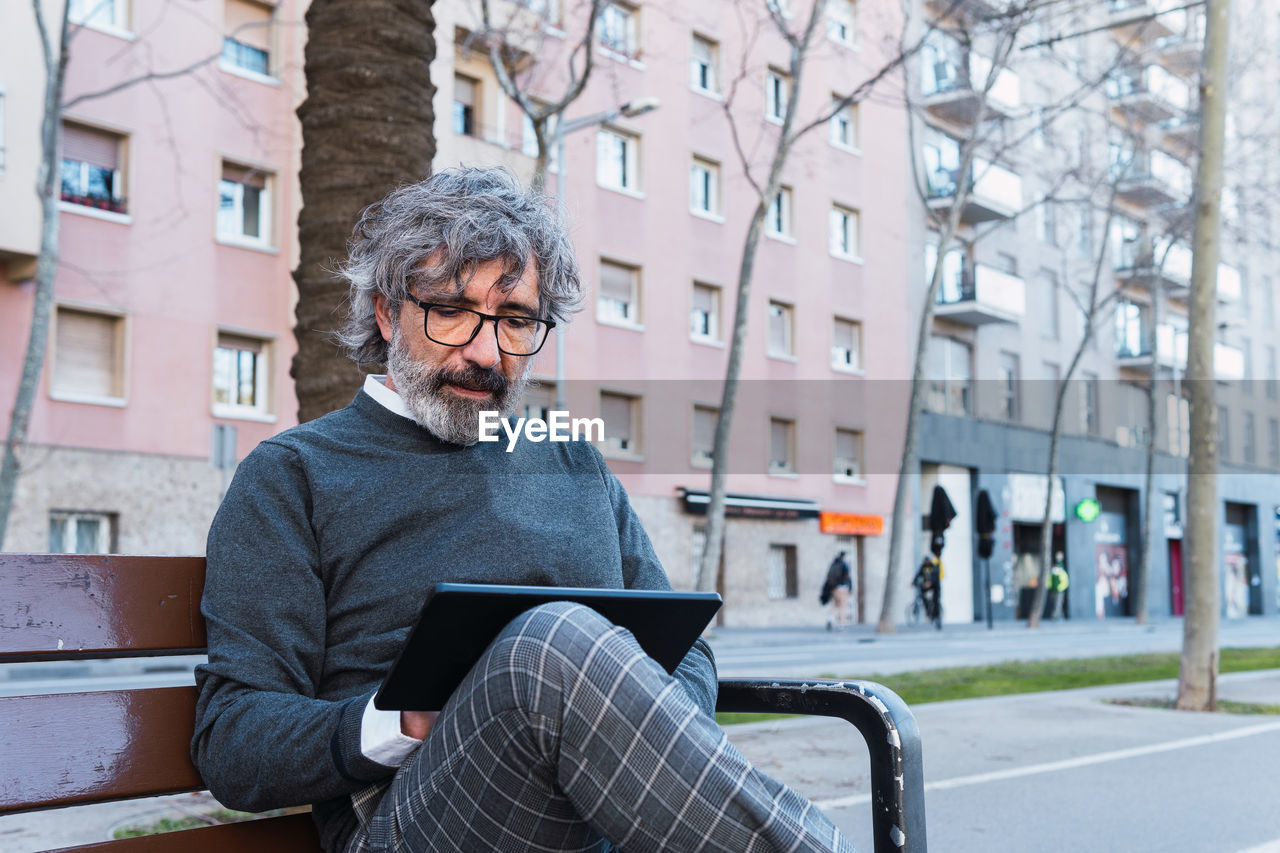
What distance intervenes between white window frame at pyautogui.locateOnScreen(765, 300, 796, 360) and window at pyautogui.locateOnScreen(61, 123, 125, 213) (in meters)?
15.8

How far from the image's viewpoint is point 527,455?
2.76m

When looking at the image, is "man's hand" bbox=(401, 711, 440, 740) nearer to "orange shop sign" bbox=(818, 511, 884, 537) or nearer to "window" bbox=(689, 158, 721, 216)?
"window" bbox=(689, 158, 721, 216)

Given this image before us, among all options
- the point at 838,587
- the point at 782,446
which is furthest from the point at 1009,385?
the point at 838,587

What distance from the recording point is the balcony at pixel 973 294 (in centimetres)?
3672

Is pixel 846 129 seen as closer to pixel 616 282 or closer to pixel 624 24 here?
pixel 624 24

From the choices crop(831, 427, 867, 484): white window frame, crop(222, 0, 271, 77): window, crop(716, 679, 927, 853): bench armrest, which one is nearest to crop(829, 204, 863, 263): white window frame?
crop(831, 427, 867, 484): white window frame

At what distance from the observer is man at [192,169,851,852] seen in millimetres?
1874

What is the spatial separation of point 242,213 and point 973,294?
2091 cm

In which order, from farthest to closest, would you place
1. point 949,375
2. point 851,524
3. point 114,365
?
1. point 949,375
2. point 851,524
3. point 114,365

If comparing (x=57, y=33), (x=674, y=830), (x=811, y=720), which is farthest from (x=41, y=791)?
(x=57, y=33)

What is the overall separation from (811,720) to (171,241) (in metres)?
16.2

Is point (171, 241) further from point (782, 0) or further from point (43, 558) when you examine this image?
point (43, 558)

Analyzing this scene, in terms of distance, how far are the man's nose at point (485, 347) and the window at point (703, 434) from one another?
2696cm

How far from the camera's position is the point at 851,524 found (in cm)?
3394
